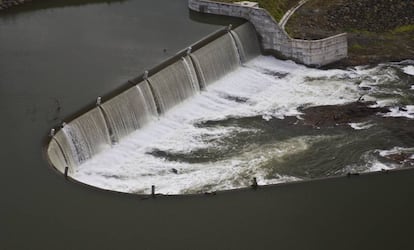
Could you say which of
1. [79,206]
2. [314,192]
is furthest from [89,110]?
[314,192]

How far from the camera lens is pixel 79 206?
52.1 ft

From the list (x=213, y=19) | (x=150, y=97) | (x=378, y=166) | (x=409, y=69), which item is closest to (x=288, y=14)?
(x=213, y=19)

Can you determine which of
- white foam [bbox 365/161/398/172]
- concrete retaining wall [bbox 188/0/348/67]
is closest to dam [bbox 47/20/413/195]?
white foam [bbox 365/161/398/172]

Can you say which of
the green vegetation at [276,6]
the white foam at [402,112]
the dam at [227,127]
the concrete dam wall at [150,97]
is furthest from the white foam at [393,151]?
the green vegetation at [276,6]

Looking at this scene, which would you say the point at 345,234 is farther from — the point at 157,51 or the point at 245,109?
the point at 157,51

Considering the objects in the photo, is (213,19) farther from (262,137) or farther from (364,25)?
(262,137)

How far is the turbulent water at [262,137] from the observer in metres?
18.4

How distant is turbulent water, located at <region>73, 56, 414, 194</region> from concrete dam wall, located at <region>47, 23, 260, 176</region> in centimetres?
31

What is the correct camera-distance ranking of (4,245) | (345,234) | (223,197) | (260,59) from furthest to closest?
(260,59) → (223,197) → (345,234) → (4,245)

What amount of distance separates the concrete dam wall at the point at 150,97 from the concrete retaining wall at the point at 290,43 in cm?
47

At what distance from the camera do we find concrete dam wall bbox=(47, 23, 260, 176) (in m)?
18.2

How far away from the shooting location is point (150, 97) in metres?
20.8

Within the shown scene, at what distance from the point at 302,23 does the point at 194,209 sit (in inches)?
543

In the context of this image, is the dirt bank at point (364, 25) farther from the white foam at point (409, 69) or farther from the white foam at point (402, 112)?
the white foam at point (402, 112)
